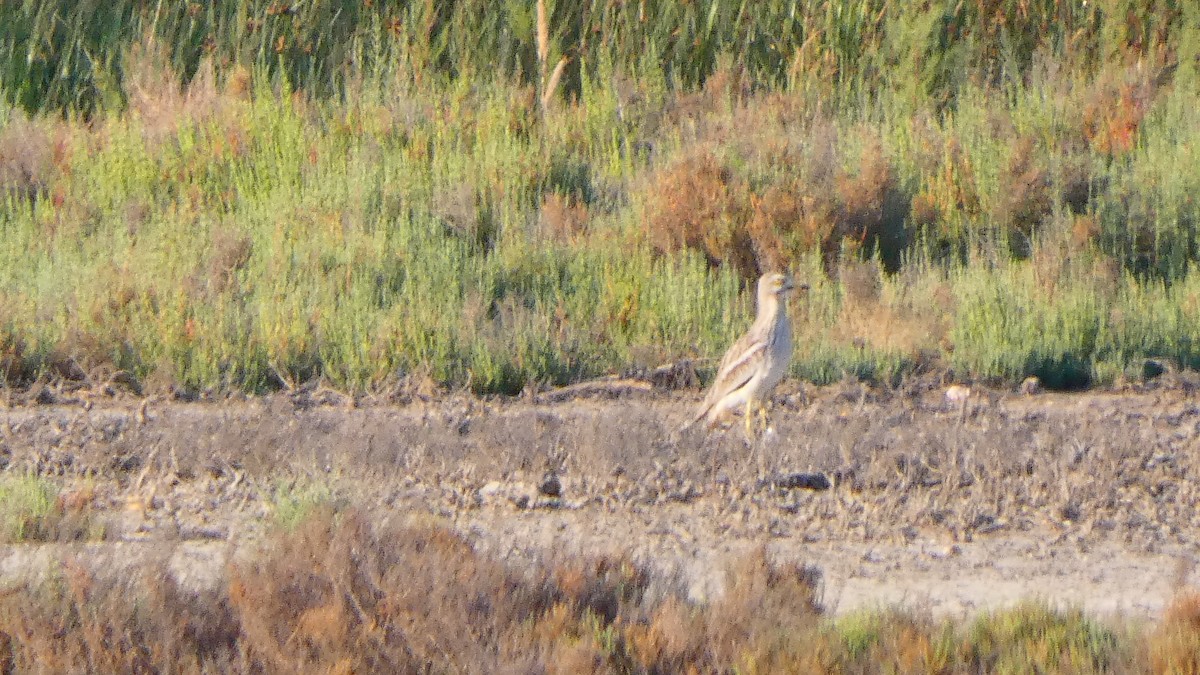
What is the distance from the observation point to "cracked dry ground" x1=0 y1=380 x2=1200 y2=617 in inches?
250

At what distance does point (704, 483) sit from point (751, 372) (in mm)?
1427

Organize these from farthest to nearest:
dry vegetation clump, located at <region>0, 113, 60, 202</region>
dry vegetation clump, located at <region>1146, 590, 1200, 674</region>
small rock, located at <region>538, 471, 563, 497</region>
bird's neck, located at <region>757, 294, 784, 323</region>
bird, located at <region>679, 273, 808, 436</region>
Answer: dry vegetation clump, located at <region>0, 113, 60, 202</region>, bird's neck, located at <region>757, 294, 784, 323</region>, bird, located at <region>679, 273, 808, 436</region>, small rock, located at <region>538, 471, 563, 497</region>, dry vegetation clump, located at <region>1146, 590, 1200, 674</region>

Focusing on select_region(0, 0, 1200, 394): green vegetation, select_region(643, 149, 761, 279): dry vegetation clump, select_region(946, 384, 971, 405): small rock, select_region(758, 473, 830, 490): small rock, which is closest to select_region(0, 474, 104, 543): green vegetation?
select_region(0, 0, 1200, 394): green vegetation

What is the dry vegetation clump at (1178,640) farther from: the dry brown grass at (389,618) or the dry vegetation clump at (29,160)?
the dry vegetation clump at (29,160)

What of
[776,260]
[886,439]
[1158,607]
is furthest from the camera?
[776,260]

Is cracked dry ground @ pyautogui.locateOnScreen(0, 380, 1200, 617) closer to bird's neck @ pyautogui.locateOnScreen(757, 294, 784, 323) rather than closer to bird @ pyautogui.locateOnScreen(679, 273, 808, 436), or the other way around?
bird @ pyautogui.locateOnScreen(679, 273, 808, 436)

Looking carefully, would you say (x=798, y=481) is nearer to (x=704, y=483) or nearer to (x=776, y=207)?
(x=704, y=483)

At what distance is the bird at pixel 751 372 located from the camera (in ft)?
29.5

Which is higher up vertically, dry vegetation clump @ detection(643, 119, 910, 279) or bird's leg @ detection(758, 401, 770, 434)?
dry vegetation clump @ detection(643, 119, 910, 279)

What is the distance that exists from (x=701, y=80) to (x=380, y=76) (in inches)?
113

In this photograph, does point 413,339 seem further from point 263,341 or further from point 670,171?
point 670,171

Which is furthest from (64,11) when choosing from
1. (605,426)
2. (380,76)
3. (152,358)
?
(605,426)

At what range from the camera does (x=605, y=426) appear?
28.3ft

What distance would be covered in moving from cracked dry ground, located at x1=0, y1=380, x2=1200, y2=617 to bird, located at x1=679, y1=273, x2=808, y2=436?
0.24 m
